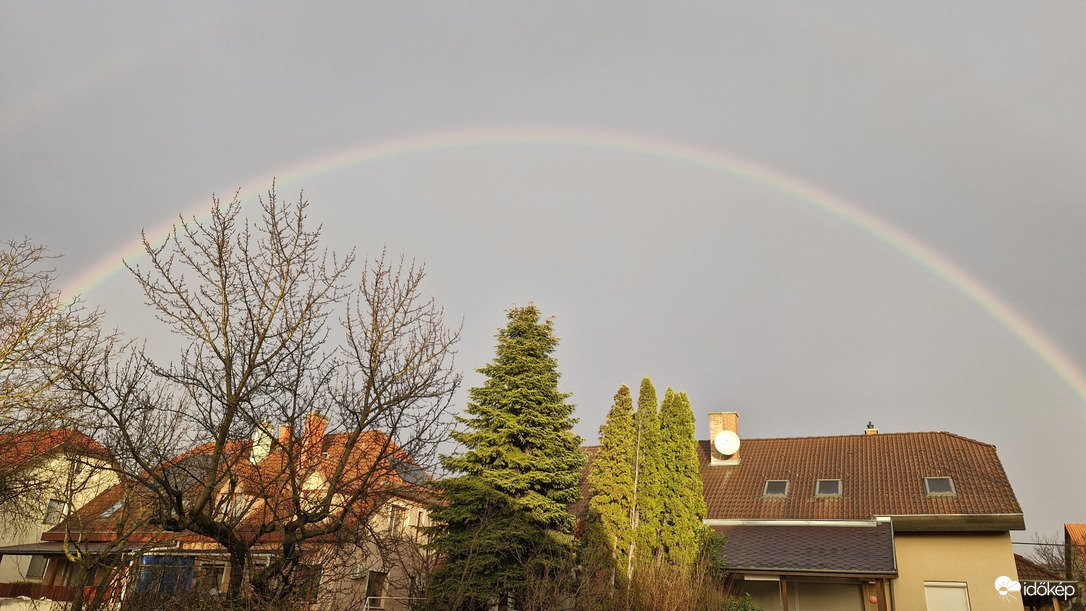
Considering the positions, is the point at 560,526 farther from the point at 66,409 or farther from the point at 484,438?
the point at 66,409

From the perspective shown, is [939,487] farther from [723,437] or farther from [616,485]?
[616,485]

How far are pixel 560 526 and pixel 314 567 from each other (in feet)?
32.6

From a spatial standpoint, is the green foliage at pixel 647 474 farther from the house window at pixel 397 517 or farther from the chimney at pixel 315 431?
the chimney at pixel 315 431

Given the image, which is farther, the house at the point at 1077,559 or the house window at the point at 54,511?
the house at the point at 1077,559

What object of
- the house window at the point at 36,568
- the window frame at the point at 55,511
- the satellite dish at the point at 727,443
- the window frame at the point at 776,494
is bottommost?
the house window at the point at 36,568

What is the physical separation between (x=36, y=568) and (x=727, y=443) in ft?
107

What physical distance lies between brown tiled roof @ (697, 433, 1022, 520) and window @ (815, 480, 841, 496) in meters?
0.17

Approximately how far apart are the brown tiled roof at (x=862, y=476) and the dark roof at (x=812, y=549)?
1.96ft

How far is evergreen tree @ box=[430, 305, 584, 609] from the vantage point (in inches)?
601

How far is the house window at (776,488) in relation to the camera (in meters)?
23.4

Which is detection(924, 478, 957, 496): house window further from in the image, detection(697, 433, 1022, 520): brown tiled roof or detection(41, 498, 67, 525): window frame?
detection(41, 498, 67, 525): window frame

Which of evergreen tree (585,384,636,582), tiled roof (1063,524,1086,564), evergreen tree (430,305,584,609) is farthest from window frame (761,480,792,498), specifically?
tiled roof (1063,524,1086,564)

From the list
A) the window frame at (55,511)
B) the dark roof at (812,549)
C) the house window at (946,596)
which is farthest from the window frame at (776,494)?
the window frame at (55,511)

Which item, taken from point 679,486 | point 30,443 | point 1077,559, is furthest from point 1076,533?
point 30,443
